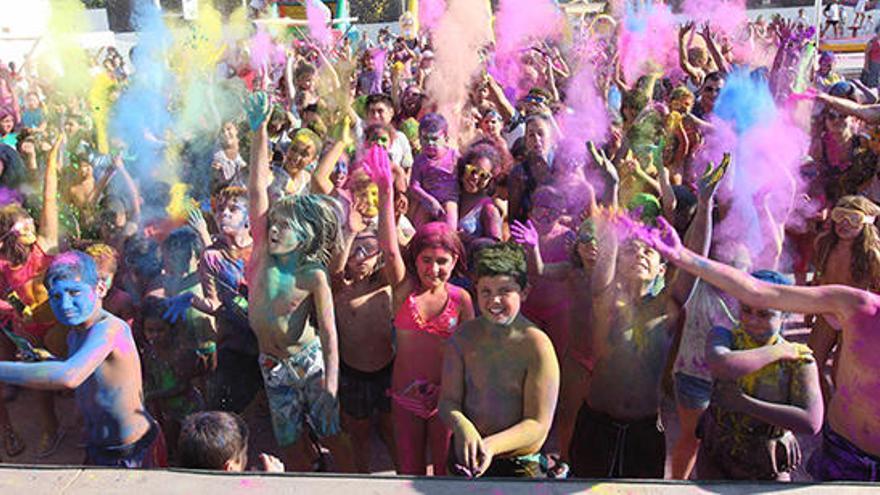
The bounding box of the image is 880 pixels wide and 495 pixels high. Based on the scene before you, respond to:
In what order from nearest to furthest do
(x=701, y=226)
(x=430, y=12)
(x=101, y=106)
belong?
(x=701, y=226) < (x=101, y=106) < (x=430, y=12)

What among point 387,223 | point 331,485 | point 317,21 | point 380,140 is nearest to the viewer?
point 331,485

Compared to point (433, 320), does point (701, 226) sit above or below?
above

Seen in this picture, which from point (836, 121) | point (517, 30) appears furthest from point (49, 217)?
point (517, 30)

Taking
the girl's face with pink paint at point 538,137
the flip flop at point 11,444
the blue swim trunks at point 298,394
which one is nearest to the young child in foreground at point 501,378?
the blue swim trunks at point 298,394

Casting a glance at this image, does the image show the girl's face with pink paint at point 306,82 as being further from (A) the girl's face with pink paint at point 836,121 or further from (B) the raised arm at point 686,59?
(A) the girl's face with pink paint at point 836,121

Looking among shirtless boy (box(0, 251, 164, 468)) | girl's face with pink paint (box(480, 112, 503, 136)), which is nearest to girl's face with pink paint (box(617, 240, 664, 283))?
shirtless boy (box(0, 251, 164, 468))

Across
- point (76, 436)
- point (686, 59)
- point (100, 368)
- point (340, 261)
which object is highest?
point (686, 59)

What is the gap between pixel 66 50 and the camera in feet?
23.4

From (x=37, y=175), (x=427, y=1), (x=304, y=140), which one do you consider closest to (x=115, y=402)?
(x=304, y=140)

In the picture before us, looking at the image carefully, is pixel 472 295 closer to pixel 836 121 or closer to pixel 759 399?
pixel 759 399

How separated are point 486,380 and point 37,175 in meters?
4.10

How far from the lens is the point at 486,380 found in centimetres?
263

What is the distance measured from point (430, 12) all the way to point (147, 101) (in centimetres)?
597

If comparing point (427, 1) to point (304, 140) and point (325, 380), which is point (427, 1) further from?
point (325, 380)
